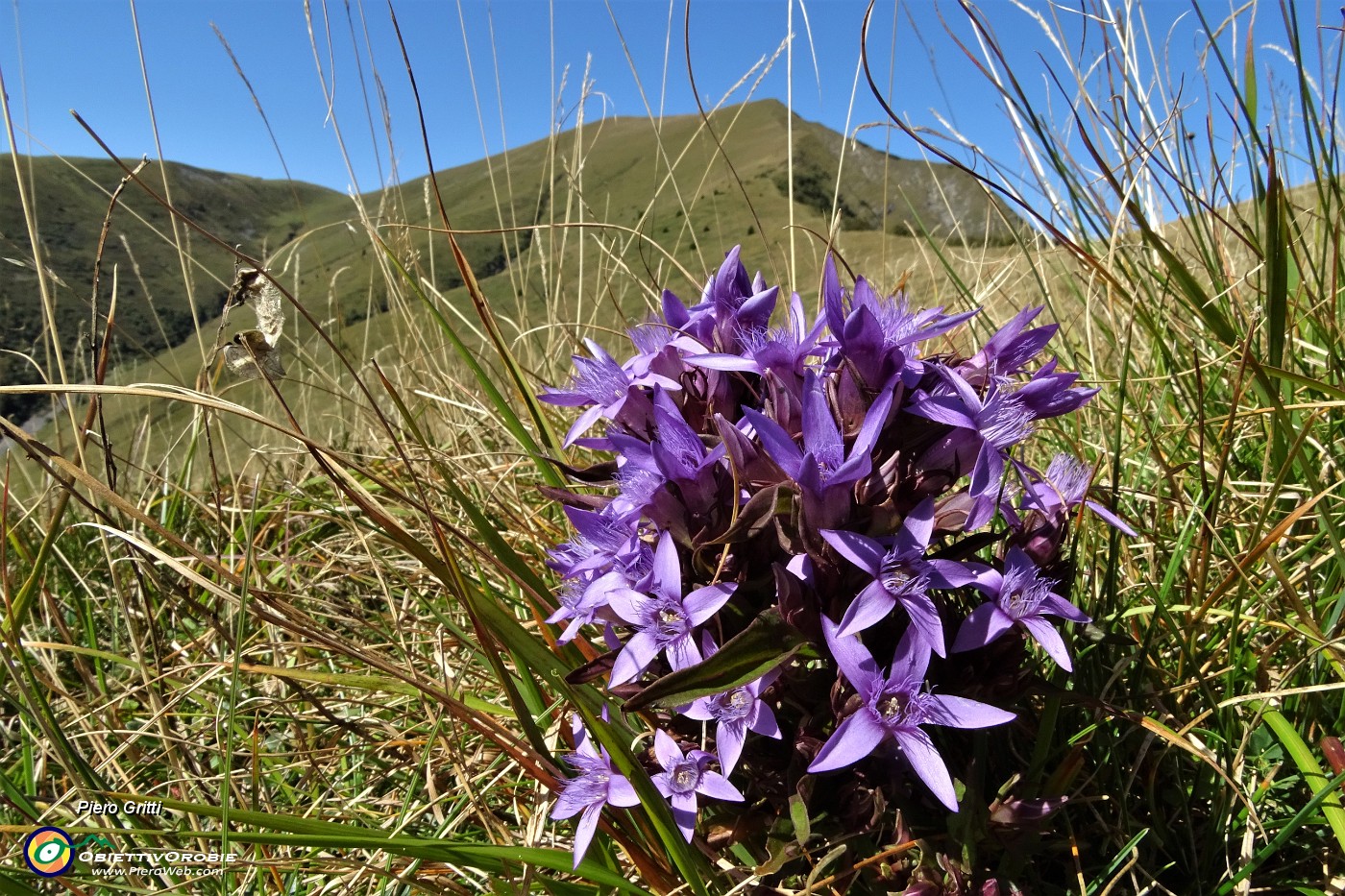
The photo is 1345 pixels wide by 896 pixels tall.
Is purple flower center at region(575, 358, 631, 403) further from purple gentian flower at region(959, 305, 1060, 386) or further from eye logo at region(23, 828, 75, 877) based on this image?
eye logo at region(23, 828, 75, 877)

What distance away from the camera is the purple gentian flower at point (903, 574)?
1.14m

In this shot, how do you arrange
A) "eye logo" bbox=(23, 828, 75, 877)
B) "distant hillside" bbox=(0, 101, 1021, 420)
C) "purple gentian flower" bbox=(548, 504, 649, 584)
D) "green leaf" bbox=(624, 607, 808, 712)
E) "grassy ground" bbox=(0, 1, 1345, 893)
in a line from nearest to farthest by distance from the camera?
"green leaf" bbox=(624, 607, 808, 712)
"purple gentian flower" bbox=(548, 504, 649, 584)
"grassy ground" bbox=(0, 1, 1345, 893)
"eye logo" bbox=(23, 828, 75, 877)
"distant hillside" bbox=(0, 101, 1021, 420)

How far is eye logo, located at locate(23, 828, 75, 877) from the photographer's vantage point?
1.75 meters

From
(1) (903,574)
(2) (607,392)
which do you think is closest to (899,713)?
(1) (903,574)

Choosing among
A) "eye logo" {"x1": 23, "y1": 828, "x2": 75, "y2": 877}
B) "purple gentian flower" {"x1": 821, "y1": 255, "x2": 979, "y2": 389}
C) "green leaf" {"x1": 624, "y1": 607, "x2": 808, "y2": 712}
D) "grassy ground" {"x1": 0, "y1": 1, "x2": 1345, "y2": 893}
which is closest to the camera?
"green leaf" {"x1": 624, "y1": 607, "x2": 808, "y2": 712}

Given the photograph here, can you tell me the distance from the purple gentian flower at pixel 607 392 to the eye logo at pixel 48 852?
140 cm

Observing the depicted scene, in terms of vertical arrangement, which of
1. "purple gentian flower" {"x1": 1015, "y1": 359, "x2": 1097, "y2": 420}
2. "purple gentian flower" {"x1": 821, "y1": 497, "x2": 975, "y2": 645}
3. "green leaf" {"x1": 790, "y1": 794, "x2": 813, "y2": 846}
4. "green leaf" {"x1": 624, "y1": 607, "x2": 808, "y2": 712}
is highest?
"purple gentian flower" {"x1": 1015, "y1": 359, "x2": 1097, "y2": 420}

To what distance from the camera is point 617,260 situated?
10.4 feet

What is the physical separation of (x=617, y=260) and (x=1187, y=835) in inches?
96.1

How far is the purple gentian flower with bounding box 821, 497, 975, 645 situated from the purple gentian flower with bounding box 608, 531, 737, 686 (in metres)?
0.19

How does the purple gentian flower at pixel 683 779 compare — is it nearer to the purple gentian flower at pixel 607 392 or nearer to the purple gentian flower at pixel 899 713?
the purple gentian flower at pixel 899 713

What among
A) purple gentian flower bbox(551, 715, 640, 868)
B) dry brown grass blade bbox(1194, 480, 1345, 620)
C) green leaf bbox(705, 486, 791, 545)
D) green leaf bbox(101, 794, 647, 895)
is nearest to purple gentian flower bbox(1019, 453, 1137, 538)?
dry brown grass blade bbox(1194, 480, 1345, 620)

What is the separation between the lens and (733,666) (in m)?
1.15

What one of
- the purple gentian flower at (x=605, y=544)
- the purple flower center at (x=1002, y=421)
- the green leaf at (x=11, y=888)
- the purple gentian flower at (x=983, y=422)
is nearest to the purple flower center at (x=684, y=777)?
the purple gentian flower at (x=605, y=544)
